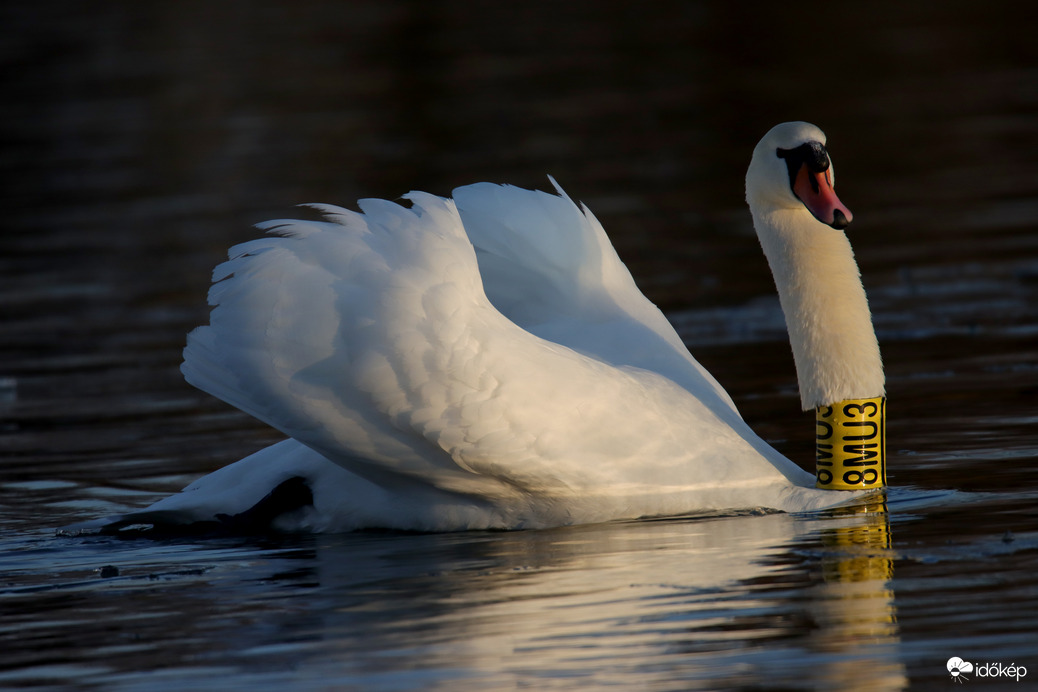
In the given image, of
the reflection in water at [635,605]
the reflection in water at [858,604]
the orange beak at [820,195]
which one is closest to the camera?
the reflection in water at [858,604]

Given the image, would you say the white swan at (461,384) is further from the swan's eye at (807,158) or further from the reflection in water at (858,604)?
the reflection in water at (858,604)

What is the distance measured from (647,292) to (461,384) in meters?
6.18

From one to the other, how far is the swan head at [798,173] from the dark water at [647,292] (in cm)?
120

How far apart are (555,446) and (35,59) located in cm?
2966

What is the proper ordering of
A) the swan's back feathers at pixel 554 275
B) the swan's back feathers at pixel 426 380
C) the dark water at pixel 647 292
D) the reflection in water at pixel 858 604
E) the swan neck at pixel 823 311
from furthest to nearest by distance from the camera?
the swan's back feathers at pixel 554 275 → the swan neck at pixel 823 311 → the swan's back feathers at pixel 426 380 → the dark water at pixel 647 292 → the reflection in water at pixel 858 604

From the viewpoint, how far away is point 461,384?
6578 mm

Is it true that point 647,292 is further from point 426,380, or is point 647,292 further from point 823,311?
point 426,380

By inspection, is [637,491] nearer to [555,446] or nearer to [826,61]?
[555,446]

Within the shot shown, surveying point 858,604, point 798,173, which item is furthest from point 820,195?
point 858,604

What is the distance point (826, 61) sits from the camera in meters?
26.5

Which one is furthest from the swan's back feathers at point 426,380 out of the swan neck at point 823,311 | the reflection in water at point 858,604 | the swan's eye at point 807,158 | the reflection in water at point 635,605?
the swan's eye at point 807,158

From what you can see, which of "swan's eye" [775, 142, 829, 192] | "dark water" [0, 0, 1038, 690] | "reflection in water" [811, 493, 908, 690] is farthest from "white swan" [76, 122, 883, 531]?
"reflection in water" [811, 493, 908, 690]

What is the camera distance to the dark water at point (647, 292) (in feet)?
17.7

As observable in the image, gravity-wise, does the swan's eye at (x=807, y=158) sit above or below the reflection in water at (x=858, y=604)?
above
